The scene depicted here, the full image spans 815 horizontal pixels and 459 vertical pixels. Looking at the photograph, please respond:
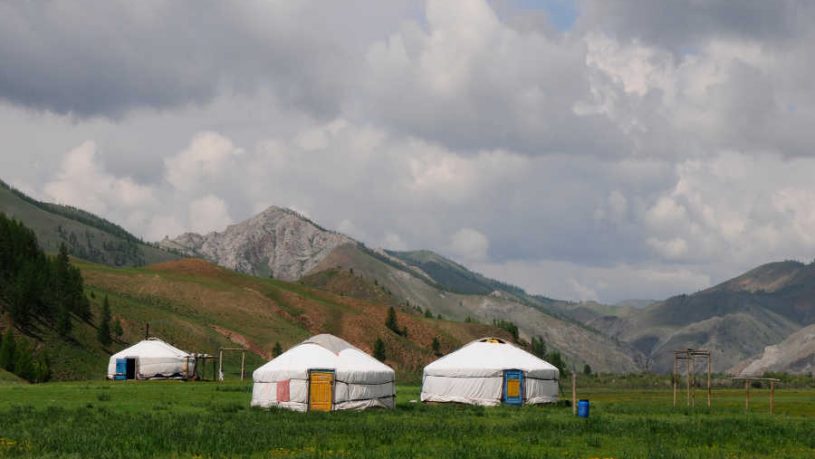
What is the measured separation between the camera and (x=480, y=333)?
16775cm

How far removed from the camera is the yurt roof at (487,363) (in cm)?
4553

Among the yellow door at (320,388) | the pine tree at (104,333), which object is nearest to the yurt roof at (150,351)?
the pine tree at (104,333)

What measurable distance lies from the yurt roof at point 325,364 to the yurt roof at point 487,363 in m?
4.61

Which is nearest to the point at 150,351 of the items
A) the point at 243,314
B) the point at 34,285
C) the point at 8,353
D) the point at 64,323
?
the point at 8,353

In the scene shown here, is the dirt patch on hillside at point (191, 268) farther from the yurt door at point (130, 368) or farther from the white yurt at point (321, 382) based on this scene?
the white yurt at point (321, 382)

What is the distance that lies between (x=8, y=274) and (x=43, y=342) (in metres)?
15.1

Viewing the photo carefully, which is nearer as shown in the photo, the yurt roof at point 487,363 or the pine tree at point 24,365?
the yurt roof at point 487,363

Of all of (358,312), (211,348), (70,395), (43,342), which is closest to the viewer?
(70,395)

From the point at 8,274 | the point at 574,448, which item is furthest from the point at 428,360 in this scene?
the point at 574,448

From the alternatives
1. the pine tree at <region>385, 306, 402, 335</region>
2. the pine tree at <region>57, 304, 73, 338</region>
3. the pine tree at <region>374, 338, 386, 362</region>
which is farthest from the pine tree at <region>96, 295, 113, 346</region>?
the pine tree at <region>385, 306, 402, 335</region>

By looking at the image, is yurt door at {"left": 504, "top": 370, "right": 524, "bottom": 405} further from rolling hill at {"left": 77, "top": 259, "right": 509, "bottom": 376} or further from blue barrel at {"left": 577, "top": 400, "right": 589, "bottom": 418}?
rolling hill at {"left": 77, "top": 259, "right": 509, "bottom": 376}

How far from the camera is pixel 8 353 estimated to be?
67.9m

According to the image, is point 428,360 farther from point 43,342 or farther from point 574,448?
point 574,448

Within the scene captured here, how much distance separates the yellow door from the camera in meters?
39.7
